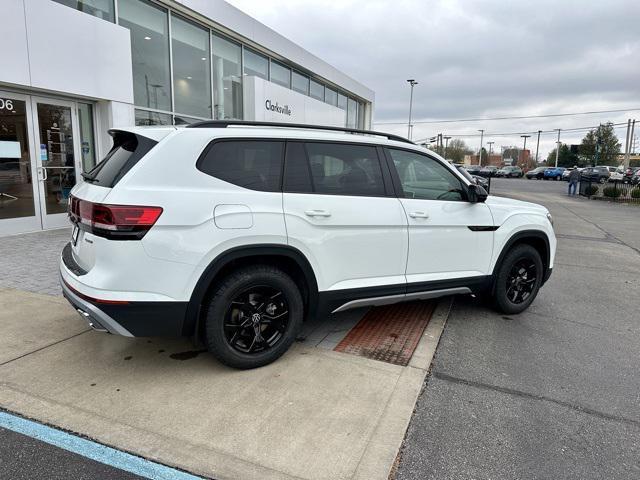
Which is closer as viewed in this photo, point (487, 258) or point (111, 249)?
point (111, 249)

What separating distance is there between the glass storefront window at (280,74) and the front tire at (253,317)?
13.3 meters

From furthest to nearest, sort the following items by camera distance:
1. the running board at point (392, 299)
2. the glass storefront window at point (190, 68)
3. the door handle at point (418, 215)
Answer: the glass storefront window at point (190, 68)
the door handle at point (418, 215)
the running board at point (392, 299)

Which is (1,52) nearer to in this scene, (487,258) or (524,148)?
(487,258)

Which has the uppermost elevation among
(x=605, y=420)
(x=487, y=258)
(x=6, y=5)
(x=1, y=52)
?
(x=6, y=5)

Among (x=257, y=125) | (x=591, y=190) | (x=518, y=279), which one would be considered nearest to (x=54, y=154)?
(x=257, y=125)

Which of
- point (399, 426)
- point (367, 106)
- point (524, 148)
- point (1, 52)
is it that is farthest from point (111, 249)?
point (524, 148)

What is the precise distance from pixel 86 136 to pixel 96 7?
2542 mm

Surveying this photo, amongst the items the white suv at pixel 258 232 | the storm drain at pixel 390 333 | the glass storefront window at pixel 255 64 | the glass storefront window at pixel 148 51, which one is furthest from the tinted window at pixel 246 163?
the glass storefront window at pixel 255 64

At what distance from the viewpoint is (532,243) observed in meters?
5.14

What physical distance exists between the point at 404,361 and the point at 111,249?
2.41m

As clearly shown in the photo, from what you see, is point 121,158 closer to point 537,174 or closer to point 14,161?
point 14,161

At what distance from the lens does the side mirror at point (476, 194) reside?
4398 mm

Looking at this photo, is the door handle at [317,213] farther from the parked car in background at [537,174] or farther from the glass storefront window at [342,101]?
the parked car in background at [537,174]

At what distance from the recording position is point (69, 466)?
2447 mm
